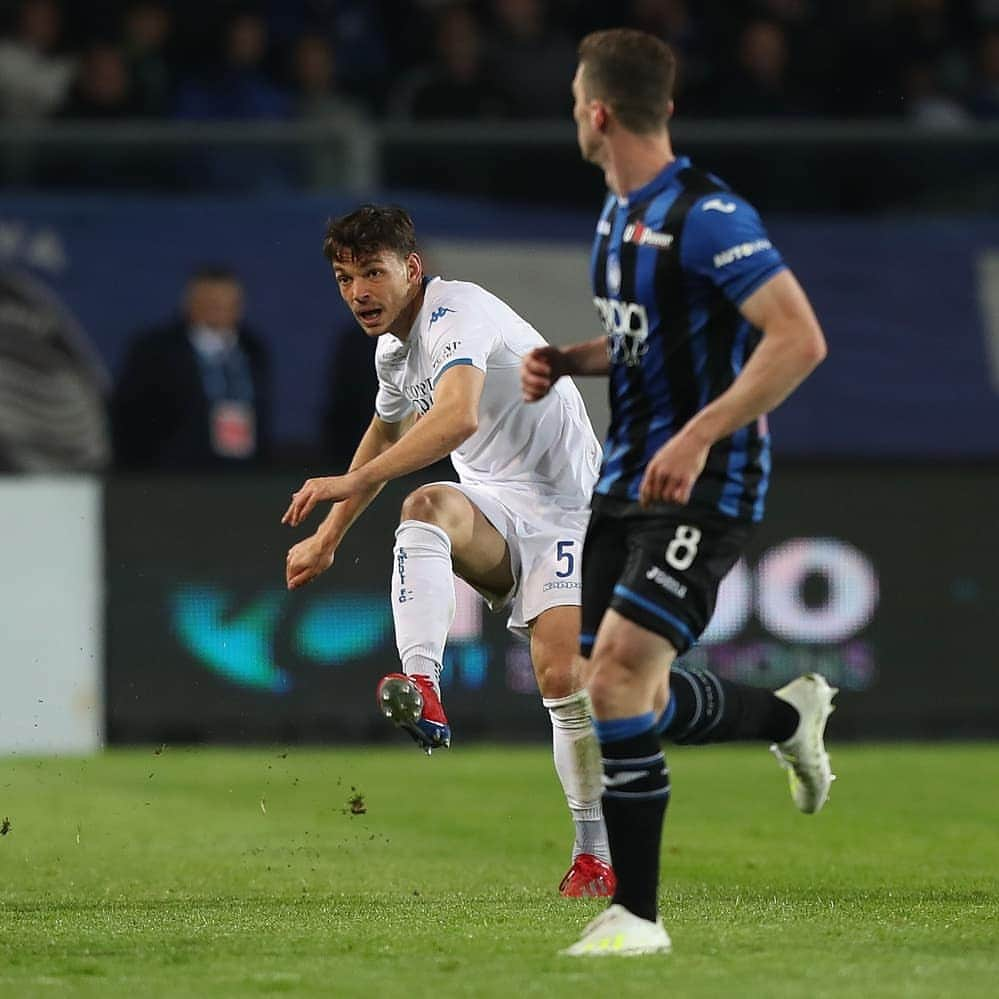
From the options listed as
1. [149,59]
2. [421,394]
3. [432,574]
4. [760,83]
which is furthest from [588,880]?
[760,83]

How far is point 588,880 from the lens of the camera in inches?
274

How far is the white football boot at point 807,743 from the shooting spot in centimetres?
678

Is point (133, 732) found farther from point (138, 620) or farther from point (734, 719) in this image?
point (734, 719)

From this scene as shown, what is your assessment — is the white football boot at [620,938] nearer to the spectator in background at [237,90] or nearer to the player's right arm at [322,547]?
the player's right arm at [322,547]

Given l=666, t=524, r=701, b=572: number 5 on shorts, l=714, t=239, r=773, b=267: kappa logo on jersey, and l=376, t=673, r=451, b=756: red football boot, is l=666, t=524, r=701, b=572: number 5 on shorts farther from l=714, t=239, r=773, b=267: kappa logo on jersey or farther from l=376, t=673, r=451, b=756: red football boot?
l=376, t=673, r=451, b=756: red football boot

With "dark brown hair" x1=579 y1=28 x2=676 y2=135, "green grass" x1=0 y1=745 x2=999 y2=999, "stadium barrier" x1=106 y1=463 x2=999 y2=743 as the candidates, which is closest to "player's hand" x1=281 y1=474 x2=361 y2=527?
"green grass" x1=0 y1=745 x2=999 y2=999

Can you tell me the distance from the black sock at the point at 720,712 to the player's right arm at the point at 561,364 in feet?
3.41

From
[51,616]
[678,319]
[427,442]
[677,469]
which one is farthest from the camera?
[51,616]

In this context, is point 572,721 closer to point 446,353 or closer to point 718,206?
point 446,353

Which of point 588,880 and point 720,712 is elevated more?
point 720,712

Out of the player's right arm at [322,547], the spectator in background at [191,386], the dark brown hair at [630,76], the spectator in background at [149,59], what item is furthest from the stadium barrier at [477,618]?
the dark brown hair at [630,76]

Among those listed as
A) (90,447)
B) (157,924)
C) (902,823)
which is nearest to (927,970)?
(157,924)

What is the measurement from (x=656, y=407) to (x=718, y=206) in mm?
539

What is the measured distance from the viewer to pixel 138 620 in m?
12.3
